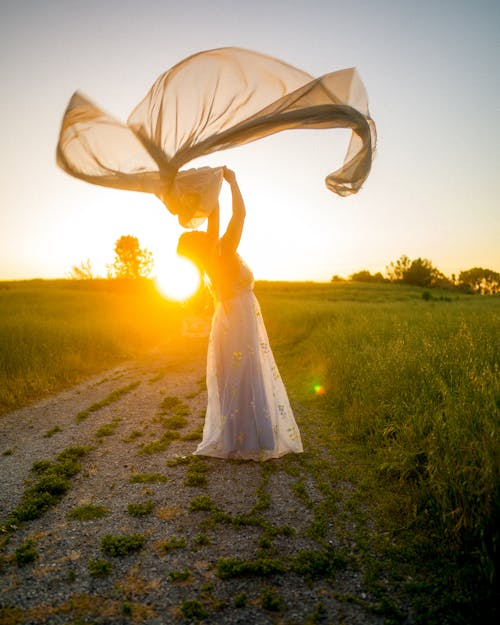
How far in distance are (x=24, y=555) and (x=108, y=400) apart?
5.21m

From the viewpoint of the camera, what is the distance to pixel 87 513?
12.7ft

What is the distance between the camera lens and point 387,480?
4.35m

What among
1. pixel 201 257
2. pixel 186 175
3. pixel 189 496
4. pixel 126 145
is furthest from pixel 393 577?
pixel 126 145

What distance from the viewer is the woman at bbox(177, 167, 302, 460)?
505 cm

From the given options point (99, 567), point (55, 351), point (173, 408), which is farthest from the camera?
point (55, 351)

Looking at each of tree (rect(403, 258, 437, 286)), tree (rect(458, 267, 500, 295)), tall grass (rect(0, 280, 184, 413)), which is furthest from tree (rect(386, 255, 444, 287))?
tall grass (rect(0, 280, 184, 413))

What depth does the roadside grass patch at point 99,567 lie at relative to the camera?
2988 millimetres

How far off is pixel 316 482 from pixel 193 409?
356 cm

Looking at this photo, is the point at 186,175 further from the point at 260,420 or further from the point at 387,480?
the point at 387,480

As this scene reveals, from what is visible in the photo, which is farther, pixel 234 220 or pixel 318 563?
pixel 234 220

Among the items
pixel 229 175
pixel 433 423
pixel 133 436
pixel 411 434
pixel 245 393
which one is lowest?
pixel 133 436

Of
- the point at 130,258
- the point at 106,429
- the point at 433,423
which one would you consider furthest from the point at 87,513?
the point at 130,258

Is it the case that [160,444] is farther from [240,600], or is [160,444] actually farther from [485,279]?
[485,279]

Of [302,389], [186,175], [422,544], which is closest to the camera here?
[422,544]
